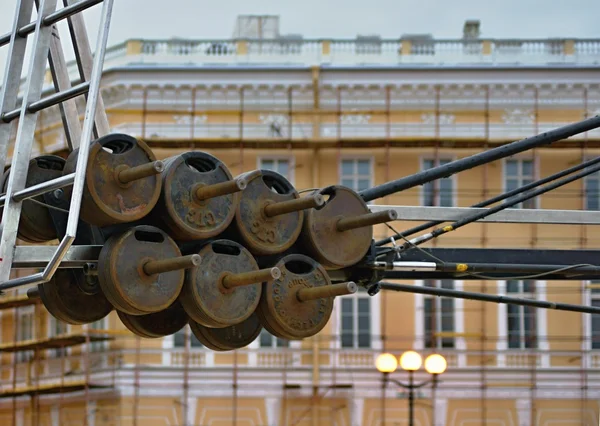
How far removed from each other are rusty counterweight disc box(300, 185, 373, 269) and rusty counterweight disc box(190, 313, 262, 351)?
44 cm

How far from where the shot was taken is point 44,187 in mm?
5758

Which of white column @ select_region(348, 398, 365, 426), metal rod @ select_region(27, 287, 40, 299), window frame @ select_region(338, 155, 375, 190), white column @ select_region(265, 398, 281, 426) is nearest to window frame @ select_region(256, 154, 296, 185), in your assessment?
window frame @ select_region(338, 155, 375, 190)

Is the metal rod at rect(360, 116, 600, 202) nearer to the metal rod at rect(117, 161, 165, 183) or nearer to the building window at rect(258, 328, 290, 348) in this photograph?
the metal rod at rect(117, 161, 165, 183)

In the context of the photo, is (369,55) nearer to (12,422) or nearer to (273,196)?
(12,422)

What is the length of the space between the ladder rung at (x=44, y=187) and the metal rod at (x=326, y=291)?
3.91ft

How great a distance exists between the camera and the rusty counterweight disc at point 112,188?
19.3ft

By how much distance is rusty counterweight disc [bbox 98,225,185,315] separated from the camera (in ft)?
19.6

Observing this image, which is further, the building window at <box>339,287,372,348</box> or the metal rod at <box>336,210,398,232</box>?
the building window at <box>339,287,372,348</box>

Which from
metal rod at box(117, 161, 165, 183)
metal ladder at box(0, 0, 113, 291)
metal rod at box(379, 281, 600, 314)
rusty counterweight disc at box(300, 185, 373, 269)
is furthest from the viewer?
metal rod at box(379, 281, 600, 314)

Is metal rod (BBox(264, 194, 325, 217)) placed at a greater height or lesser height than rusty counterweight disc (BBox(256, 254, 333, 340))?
greater

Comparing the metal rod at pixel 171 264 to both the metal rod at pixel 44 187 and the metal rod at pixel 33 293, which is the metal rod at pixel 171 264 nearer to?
the metal rod at pixel 44 187

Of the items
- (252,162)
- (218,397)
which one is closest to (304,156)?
(252,162)

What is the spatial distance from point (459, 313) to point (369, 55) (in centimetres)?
646

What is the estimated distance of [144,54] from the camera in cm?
3550
